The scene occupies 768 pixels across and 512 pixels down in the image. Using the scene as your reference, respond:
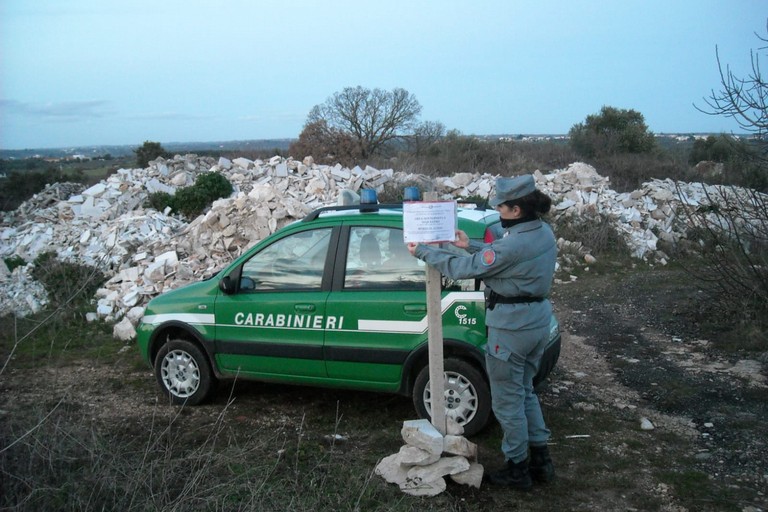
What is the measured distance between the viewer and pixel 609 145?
27.3 m

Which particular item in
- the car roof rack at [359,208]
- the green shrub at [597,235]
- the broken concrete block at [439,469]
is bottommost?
the broken concrete block at [439,469]

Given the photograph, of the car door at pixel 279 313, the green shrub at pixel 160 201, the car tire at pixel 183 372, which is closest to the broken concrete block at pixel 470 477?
the car door at pixel 279 313

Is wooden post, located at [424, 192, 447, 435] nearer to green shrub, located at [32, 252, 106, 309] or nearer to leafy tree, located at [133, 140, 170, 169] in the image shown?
green shrub, located at [32, 252, 106, 309]

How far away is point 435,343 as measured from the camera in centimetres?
451

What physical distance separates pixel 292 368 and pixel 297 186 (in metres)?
10.2

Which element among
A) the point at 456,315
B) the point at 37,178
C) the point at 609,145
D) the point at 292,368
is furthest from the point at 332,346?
the point at 609,145

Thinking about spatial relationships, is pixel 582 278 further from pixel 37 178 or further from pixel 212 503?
pixel 37 178

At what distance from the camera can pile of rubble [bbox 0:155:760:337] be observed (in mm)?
11141

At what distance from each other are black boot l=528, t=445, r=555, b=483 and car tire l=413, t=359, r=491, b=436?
2.00 feet

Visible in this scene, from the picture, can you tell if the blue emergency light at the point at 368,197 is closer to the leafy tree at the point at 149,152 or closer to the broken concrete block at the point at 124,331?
the broken concrete block at the point at 124,331

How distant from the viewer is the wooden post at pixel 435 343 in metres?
4.49

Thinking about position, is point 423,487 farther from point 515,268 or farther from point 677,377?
point 677,377

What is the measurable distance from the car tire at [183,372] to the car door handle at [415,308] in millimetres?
2100

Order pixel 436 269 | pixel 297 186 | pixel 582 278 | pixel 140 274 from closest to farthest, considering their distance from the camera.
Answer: pixel 436 269, pixel 140 274, pixel 582 278, pixel 297 186
